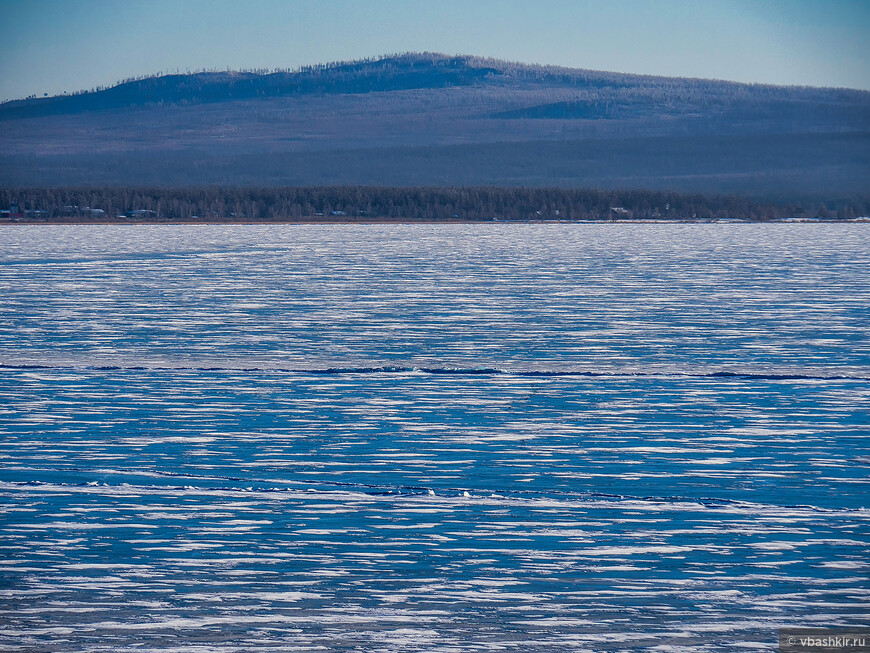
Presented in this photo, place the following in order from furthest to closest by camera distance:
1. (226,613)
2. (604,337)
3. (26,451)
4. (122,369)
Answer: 1. (604,337)
2. (122,369)
3. (26,451)
4. (226,613)

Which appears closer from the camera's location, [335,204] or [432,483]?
[432,483]

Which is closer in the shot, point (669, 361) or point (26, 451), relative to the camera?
point (26, 451)

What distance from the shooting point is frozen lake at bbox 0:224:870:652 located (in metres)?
5.70

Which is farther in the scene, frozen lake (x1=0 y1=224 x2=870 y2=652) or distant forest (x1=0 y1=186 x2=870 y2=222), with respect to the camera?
distant forest (x1=0 y1=186 x2=870 y2=222)

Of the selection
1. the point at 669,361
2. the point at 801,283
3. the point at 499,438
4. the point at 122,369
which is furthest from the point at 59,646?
the point at 801,283

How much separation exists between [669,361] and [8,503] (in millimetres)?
8428

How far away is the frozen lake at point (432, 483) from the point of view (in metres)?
5.70

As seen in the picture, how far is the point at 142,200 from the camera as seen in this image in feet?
371

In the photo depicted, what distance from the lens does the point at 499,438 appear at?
9719 millimetres

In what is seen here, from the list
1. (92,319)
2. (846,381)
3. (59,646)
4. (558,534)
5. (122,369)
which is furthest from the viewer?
(92,319)

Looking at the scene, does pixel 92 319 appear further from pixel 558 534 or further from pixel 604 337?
pixel 558 534

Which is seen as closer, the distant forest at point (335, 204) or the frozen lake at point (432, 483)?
the frozen lake at point (432, 483)

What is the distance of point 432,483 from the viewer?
8133 mm

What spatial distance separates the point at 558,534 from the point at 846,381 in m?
6.63
